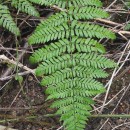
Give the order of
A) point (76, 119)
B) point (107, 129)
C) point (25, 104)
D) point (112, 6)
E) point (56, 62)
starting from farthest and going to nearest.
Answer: point (112, 6)
point (25, 104)
point (107, 129)
point (56, 62)
point (76, 119)

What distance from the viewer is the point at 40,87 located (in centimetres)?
284

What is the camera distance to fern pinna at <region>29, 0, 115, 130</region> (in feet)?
7.59

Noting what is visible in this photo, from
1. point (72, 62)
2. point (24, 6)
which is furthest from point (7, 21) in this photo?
point (72, 62)

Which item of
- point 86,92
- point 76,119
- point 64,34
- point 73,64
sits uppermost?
point 64,34

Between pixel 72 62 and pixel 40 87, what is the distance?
551 millimetres

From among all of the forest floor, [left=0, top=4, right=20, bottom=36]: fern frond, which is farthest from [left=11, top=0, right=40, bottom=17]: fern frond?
the forest floor

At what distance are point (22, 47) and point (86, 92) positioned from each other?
87cm

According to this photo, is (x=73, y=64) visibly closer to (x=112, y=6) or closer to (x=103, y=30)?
(x=103, y=30)

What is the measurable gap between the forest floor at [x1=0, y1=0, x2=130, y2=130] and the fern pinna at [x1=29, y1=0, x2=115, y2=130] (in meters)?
0.29

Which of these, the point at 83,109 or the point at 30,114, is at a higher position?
the point at 83,109

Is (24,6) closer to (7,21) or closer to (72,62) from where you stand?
(7,21)

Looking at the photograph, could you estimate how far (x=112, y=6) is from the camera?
3047mm

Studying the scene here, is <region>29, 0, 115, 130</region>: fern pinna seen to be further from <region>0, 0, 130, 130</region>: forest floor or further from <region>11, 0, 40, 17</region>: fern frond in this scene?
<region>0, 0, 130, 130</region>: forest floor

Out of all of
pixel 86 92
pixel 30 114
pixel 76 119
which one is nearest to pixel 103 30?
pixel 86 92
